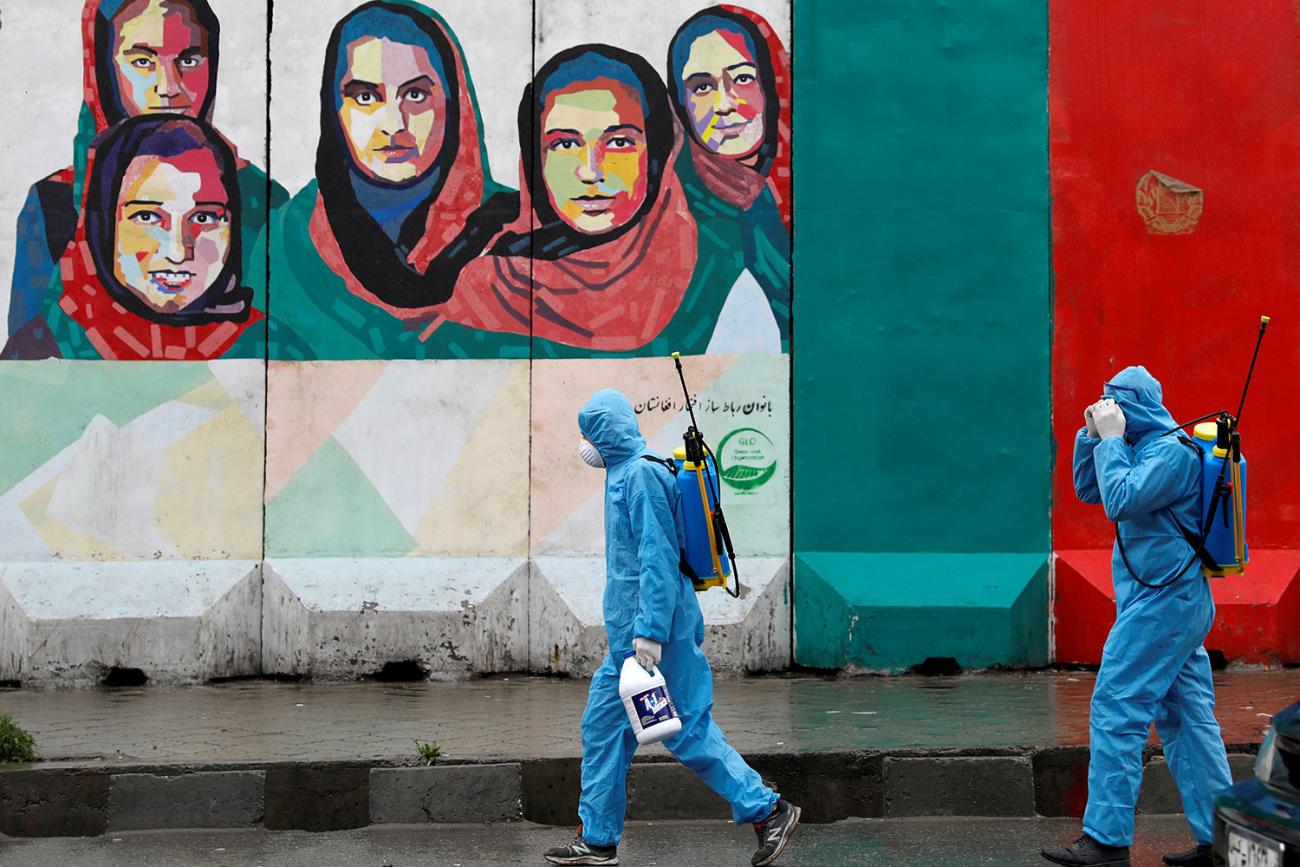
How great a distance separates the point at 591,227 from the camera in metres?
10.4

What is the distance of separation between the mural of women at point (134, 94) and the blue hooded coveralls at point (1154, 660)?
250 inches

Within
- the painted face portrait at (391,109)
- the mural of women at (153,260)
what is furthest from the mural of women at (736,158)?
the mural of women at (153,260)

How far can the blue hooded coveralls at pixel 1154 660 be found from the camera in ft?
19.3

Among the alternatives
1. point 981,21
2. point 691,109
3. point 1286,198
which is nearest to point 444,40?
point 691,109

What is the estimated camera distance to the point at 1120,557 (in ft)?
20.3

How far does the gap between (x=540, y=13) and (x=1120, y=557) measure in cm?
601

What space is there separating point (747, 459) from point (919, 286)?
5.40 feet

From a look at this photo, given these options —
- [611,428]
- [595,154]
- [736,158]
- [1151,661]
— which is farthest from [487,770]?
[736,158]

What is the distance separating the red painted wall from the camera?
1038 cm

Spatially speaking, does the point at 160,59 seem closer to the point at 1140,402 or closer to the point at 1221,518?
the point at 1140,402

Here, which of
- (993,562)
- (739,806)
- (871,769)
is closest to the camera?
(739,806)

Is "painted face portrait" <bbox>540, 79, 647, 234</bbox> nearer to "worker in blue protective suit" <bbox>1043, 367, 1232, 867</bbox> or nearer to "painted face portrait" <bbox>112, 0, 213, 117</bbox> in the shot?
"painted face portrait" <bbox>112, 0, 213, 117</bbox>

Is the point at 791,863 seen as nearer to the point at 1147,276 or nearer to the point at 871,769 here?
the point at 871,769

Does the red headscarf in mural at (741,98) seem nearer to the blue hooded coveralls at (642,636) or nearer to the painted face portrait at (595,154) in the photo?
the painted face portrait at (595,154)
